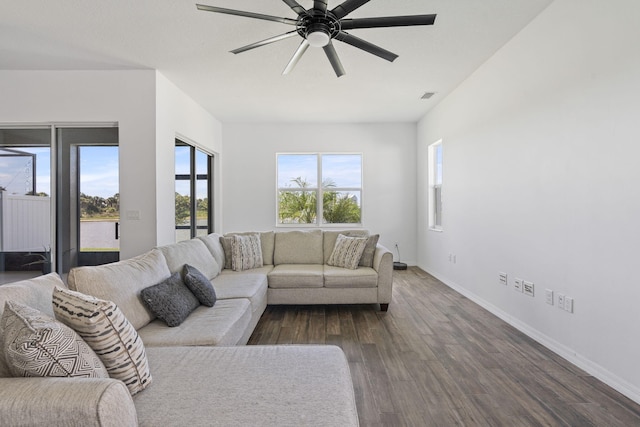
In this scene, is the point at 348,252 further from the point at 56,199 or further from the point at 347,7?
the point at 56,199

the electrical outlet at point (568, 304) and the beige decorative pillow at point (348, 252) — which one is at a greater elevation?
the beige decorative pillow at point (348, 252)

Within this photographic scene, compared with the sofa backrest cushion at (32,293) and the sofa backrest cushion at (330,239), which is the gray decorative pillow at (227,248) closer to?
the sofa backrest cushion at (330,239)

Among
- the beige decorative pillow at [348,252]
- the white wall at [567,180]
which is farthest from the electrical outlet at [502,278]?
the beige decorative pillow at [348,252]

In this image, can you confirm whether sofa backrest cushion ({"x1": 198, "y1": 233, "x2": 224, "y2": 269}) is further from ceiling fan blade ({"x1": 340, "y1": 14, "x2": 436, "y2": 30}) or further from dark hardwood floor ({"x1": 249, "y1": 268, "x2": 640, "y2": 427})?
ceiling fan blade ({"x1": 340, "y1": 14, "x2": 436, "y2": 30})

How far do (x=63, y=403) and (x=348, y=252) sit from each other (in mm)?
3129

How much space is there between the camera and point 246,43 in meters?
3.16

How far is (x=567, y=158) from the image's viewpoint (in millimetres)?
2475

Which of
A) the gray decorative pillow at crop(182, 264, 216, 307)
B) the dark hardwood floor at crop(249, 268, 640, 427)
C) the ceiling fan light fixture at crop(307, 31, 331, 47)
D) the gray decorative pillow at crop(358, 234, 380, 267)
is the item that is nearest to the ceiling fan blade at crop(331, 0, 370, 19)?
the ceiling fan light fixture at crop(307, 31, 331, 47)

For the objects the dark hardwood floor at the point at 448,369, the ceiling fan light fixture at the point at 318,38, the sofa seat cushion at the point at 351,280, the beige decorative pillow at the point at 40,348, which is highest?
the ceiling fan light fixture at the point at 318,38

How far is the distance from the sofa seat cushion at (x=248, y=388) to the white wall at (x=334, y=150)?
466 centimetres

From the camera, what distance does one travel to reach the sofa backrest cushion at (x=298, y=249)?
415 cm

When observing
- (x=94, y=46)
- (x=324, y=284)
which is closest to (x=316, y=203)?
(x=324, y=284)

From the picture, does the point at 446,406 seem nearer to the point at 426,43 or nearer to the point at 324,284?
the point at 324,284

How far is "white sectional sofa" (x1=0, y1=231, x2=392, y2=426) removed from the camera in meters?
0.92
